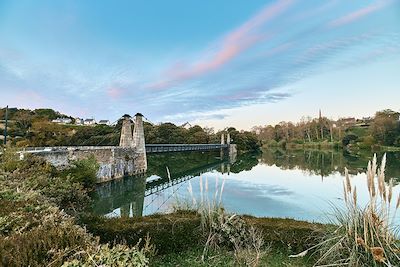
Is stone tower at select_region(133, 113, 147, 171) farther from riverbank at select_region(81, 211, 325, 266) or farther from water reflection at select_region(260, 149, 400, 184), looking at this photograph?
riverbank at select_region(81, 211, 325, 266)

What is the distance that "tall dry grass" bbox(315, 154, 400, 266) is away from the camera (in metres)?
2.83

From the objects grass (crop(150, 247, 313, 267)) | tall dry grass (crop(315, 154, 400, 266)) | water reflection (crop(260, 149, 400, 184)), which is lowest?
water reflection (crop(260, 149, 400, 184))

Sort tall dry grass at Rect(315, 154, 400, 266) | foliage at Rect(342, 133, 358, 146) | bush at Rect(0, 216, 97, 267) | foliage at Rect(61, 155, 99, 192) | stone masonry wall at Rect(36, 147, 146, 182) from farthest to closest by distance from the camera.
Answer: foliage at Rect(342, 133, 358, 146) < stone masonry wall at Rect(36, 147, 146, 182) < foliage at Rect(61, 155, 99, 192) < tall dry grass at Rect(315, 154, 400, 266) < bush at Rect(0, 216, 97, 267)

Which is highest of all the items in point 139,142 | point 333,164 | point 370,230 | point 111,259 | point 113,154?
point 139,142

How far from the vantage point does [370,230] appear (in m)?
2.96


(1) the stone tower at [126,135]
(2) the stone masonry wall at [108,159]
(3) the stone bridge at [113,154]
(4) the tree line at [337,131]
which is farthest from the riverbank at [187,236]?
(4) the tree line at [337,131]

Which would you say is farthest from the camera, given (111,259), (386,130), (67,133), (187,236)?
(386,130)

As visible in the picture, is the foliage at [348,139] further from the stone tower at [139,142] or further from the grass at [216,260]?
the grass at [216,260]

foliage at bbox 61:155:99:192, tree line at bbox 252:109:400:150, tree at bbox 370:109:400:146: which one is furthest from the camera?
tree line at bbox 252:109:400:150

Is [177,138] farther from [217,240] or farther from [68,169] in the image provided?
[217,240]

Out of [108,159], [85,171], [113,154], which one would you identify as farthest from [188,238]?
[113,154]

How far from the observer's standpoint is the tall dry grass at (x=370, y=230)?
283 cm

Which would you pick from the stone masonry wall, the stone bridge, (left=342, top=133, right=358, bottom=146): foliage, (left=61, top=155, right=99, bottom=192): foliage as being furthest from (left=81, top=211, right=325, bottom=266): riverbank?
(left=342, top=133, right=358, bottom=146): foliage

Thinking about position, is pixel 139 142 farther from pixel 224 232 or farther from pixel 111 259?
pixel 111 259
